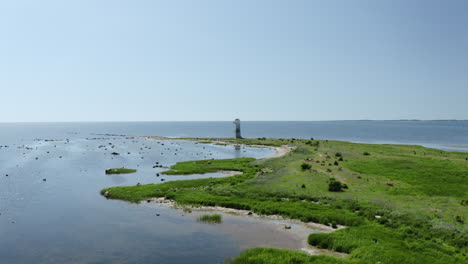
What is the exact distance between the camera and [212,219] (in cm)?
3938

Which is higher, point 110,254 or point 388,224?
point 388,224

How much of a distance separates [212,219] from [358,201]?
65.5 ft

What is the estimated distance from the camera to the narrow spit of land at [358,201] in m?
27.8

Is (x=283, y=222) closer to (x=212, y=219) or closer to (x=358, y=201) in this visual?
(x=212, y=219)

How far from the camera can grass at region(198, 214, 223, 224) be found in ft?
128

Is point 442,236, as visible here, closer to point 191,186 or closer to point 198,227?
point 198,227

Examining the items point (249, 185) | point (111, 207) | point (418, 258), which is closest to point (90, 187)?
point (111, 207)

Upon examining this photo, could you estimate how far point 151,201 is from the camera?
1928 inches

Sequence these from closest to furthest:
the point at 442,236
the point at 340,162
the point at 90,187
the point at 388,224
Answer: the point at 442,236 → the point at 388,224 → the point at 90,187 → the point at 340,162

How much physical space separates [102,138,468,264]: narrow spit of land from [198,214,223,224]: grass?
16.7ft

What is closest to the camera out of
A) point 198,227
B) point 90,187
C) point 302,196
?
point 198,227

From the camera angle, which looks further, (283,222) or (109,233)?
(283,222)

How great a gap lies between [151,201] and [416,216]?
119 ft

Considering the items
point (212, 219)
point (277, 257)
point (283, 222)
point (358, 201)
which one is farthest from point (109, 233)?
point (358, 201)
